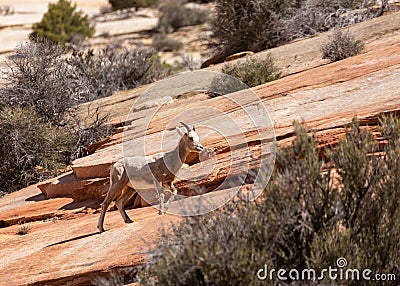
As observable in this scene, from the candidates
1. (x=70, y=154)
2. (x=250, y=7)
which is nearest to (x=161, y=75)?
(x=250, y=7)

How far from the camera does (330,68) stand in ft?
39.8

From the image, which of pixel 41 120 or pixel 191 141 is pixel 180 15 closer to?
pixel 41 120

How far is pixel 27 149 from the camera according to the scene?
1445cm

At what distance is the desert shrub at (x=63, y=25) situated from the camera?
36.7m

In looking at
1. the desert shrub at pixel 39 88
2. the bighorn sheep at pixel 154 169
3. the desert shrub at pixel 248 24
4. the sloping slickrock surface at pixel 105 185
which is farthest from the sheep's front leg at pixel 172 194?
the desert shrub at pixel 248 24

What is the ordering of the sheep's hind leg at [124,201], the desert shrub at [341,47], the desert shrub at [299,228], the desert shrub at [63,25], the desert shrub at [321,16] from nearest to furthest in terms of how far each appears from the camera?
the desert shrub at [299,228] < the sheep's hind leg at [124,201] < the desert shrub at [341,47] < the desert shrub at [321,16] < the desert shrub at [63,25]

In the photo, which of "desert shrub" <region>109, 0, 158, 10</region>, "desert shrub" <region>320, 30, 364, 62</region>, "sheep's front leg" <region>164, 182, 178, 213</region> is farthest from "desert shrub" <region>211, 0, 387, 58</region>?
"desert shrub" <region>109, 0, 158, 10</region>

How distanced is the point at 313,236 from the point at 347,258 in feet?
1.11

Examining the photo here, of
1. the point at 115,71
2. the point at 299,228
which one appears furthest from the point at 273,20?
the point at 299,228

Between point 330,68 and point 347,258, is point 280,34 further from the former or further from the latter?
point 347,258

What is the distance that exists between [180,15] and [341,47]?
1188 inches

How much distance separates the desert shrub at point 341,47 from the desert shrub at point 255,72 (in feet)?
3.33

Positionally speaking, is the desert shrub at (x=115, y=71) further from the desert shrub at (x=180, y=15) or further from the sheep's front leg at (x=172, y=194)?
the desert shrub at (x=180, y=15)

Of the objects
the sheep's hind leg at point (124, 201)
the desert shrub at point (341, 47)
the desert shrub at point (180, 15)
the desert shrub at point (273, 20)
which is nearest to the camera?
the sheep's hind leg at point (124, 201)
